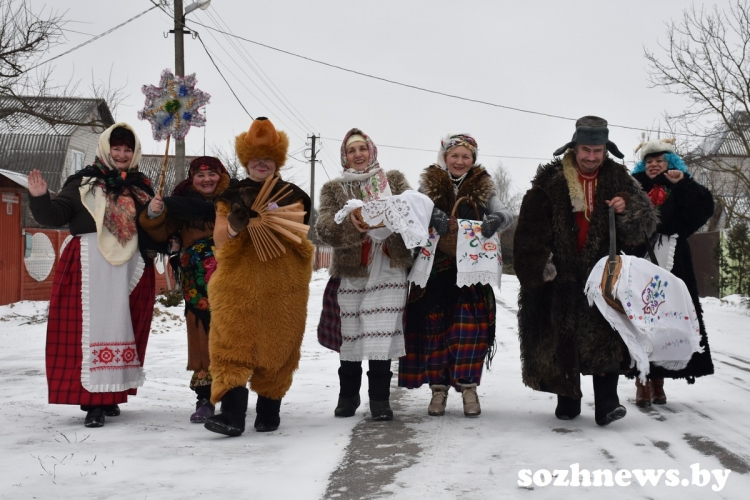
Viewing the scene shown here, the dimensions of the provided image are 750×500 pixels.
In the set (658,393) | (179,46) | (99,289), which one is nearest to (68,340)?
(99,289)

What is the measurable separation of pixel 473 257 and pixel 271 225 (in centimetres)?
139

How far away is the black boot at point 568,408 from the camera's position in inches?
216

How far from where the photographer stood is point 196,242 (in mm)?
5781

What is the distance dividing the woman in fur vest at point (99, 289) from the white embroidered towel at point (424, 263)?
1793 millimetres

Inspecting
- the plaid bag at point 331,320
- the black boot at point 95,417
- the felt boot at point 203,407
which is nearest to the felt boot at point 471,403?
the plaid bag at point 331,320

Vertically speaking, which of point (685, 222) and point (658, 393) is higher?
point (685, 222)

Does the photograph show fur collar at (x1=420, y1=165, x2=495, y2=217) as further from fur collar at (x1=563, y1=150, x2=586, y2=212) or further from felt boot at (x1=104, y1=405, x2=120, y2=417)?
felt boot at (x1=104, y1=405, x2=120, y2=417)

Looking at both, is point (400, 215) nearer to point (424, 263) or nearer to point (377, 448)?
point (424, 263)

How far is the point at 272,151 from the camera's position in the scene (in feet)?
17.3

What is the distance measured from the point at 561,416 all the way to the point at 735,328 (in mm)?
8459

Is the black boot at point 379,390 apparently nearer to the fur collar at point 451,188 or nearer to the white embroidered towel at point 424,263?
the white embroidered towel at point 424,263

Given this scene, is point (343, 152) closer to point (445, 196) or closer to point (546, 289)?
point (445, 196)

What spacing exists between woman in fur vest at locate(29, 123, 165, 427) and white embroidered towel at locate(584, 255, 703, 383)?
9.94 ft

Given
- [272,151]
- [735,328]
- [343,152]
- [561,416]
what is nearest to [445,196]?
[343,152]
